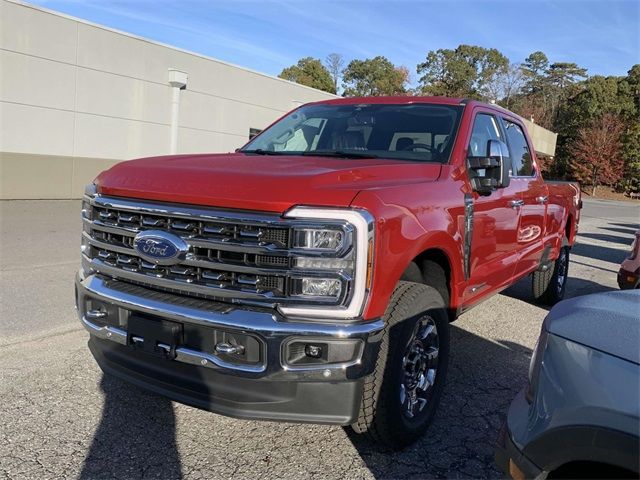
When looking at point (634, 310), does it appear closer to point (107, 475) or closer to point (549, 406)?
point (549, 406)

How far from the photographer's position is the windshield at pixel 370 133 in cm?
388

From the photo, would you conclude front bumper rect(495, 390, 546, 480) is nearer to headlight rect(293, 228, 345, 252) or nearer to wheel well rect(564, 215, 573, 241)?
headlight rect(293, 228, 345, 252)

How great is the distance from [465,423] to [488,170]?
1671mm

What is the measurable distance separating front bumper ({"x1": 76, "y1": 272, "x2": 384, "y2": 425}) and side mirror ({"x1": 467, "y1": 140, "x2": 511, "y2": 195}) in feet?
5.17

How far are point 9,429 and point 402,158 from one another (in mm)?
2849

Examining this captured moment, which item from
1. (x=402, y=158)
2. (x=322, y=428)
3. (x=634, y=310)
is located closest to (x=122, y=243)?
(x=322, y=428)

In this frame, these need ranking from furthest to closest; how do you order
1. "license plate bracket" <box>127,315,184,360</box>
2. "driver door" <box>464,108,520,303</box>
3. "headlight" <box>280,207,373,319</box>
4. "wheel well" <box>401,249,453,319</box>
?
1. "driver door" <box>464,108,520,303</box>
2. "wheel well" <box>401,249,453,319</box>
3. "license plate bracket" <box>127,315,184,360</box>
4. "headlight" <box>280,207,373,319</box>

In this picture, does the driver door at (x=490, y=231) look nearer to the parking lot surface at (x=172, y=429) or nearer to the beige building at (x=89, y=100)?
the parking lot surface at (x=172, y=429)

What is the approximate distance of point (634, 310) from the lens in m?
2.14

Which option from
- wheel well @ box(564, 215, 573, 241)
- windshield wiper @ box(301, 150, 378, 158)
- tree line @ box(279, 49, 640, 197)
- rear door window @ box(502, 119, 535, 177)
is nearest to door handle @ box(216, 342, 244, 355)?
windshield wiper @ box(301, 150, 378, 158)

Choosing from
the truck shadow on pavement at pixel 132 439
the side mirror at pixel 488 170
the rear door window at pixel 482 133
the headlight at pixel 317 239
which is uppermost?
the rear door window at pixel 482 133

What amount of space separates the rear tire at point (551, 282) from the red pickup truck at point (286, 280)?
3271mm

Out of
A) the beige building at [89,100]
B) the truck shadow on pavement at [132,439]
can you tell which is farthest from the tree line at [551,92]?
the truck shadow on pavement at [132,439]

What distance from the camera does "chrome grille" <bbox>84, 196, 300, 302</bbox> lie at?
8.46 feet
